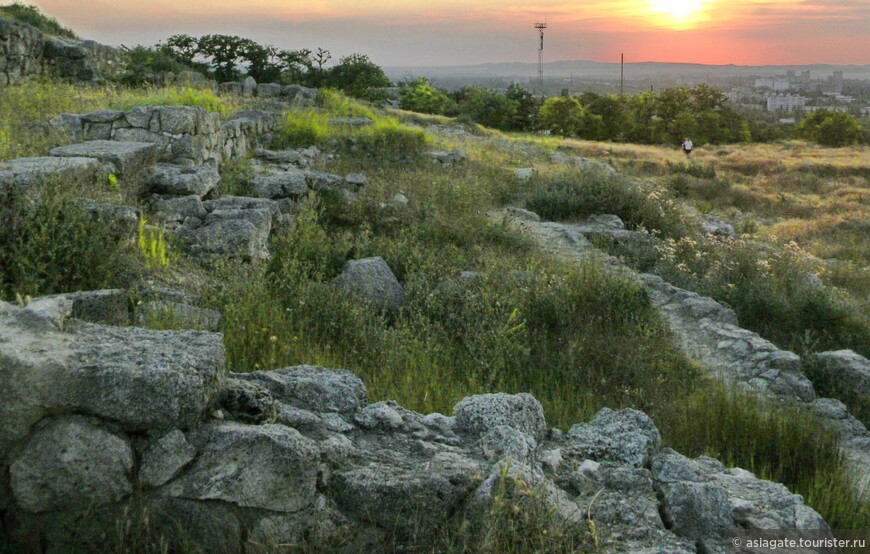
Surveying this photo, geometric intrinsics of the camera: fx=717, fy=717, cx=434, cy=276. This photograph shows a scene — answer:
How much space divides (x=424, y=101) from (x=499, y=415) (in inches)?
1470

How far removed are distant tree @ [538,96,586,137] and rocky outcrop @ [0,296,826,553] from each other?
140 feet

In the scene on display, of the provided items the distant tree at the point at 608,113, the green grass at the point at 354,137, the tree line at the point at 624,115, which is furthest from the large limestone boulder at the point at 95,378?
the distant tree at the point at 608,113

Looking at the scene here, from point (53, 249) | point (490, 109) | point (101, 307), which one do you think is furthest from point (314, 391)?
point (490, 109)

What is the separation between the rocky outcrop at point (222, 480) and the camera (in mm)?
2725

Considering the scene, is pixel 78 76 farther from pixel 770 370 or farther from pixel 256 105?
pixel 770 370

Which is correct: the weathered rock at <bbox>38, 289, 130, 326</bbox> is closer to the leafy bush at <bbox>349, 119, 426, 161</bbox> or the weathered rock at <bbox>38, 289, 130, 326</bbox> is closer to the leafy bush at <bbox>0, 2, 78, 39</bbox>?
the leafy bush at <bbox>349, 119, 426, 161</bbox>

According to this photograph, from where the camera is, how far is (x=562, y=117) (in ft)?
147

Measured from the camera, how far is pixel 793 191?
2297 cm

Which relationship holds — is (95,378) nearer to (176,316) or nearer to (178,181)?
(176,316)

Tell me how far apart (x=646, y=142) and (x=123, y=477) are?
46855mm

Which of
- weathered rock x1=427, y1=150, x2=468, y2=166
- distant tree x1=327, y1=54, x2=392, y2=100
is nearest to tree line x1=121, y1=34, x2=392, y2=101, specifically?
distant tree x1=327, y1=54, x2=392, y2=100

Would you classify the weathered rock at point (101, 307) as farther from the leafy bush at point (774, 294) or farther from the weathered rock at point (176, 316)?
the leafy bush at point (774, 294)

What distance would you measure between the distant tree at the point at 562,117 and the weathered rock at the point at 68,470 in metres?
43.2

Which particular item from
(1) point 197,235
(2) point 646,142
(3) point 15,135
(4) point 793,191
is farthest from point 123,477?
(2) point 646,142
